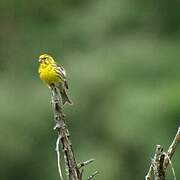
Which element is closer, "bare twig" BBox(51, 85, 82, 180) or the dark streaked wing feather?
"bare twig" BBox(51, 85, 82, 180)

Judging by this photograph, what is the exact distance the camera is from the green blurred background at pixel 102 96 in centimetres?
1670

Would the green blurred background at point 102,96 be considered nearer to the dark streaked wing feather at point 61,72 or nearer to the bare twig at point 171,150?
the dark streaked wing feather at point 61,72

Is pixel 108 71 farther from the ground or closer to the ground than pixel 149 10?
closer to the ground

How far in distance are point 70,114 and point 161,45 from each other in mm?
3872

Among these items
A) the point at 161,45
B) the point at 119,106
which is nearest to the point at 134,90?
the point at 119,106

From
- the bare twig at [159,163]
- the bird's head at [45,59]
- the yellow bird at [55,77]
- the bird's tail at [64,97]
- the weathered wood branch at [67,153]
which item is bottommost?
the bare twig at [159,163]

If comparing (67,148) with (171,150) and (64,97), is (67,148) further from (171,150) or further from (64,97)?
(64,97)

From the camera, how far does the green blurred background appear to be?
16.7 m

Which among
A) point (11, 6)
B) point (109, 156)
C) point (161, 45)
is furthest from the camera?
point (11, 6)

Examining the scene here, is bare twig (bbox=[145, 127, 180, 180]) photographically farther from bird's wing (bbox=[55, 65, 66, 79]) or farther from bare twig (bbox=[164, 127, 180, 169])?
bird's wing (bbox=[55, 65, 66, 79])

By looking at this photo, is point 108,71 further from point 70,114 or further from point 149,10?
point 149,10

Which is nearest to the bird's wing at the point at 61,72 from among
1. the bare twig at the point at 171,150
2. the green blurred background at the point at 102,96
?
the bare twig at the point at 171,150

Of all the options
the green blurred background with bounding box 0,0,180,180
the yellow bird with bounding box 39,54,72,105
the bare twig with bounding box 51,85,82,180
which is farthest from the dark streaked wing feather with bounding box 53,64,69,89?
the green blurred background with bounding box 0,0,180,180

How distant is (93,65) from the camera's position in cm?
1842
